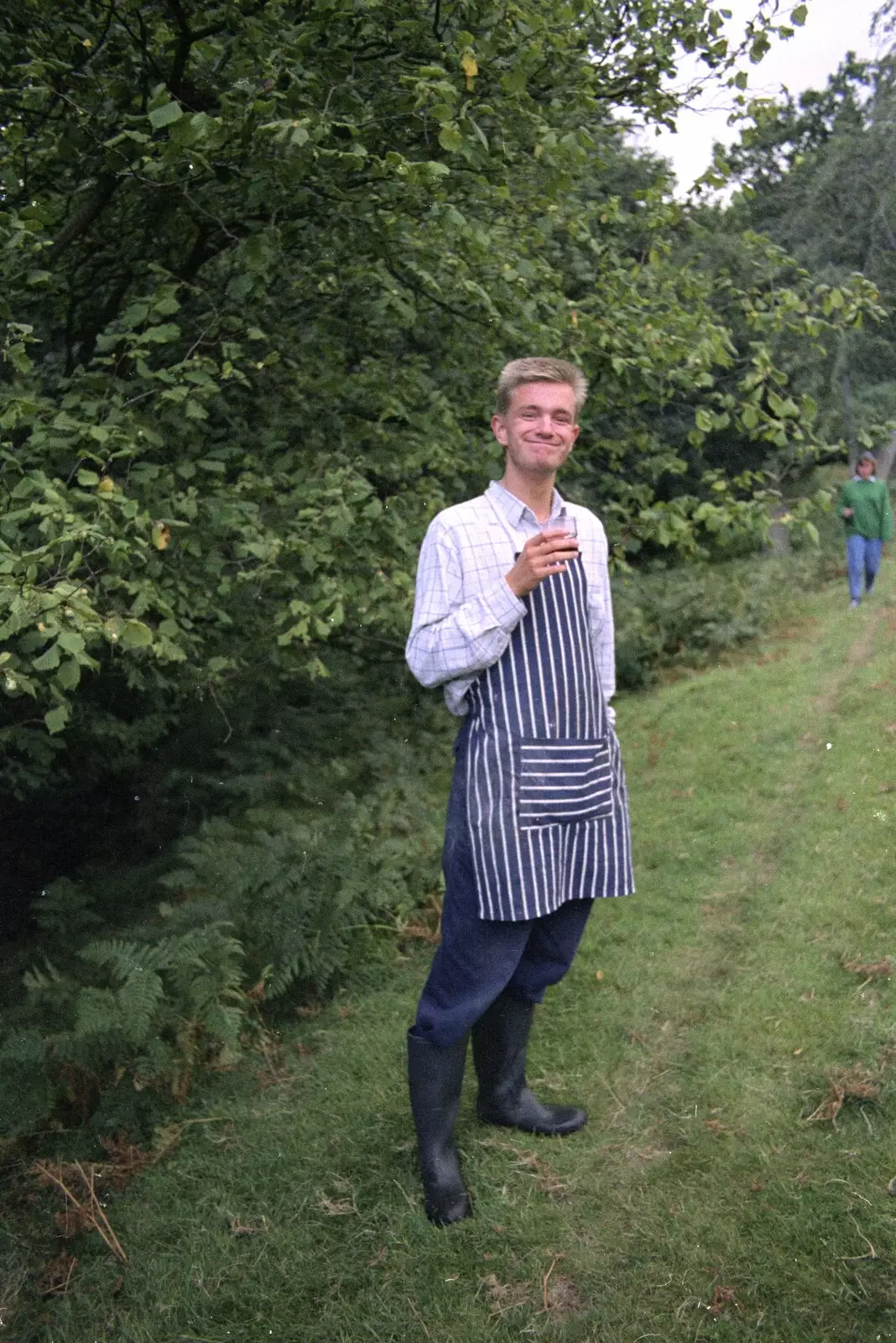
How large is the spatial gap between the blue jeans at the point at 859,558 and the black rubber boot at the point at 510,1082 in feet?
35.4

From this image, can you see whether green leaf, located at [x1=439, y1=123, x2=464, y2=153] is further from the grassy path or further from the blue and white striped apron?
the grassy path

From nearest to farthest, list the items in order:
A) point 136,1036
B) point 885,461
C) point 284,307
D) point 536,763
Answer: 1. point 536,763
2. point 136,1036
3. point 284,307
4. point 885,461

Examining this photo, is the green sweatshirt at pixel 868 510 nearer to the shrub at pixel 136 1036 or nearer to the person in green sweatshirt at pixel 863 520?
the person in green sweatshirt at pixel 863 520

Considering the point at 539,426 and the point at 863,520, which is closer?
the point at 539,426

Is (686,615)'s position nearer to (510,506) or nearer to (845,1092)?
(845,1092)

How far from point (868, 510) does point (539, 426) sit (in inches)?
448

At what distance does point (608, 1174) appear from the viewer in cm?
374

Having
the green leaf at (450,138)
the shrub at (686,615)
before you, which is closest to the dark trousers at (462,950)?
the green leaf at (450,138)

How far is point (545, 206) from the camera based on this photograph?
629cm

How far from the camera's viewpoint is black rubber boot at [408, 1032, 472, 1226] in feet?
11.6

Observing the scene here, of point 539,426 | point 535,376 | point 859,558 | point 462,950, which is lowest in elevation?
point 462,950

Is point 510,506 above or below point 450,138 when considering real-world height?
below

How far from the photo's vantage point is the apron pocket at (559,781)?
3346 mm

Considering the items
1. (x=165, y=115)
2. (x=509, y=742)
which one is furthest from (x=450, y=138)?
(x=509, y=742)
